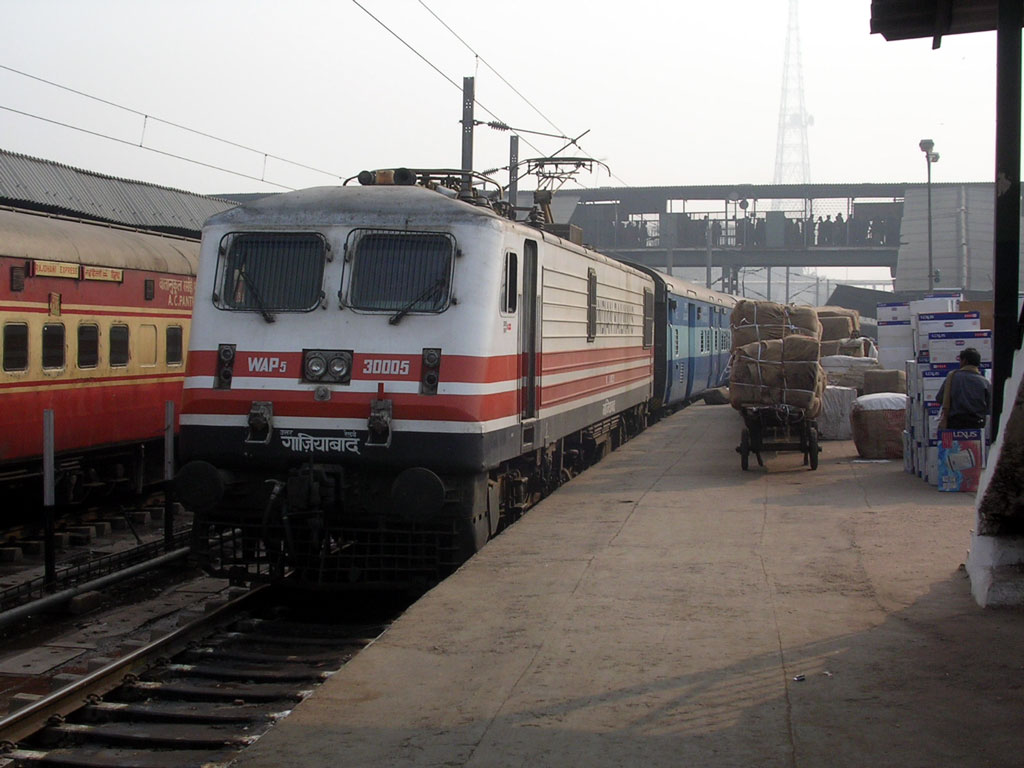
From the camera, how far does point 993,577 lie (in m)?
7.32

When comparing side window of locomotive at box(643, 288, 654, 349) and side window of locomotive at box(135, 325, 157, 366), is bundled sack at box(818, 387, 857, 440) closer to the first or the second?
side window of locomotive at box(643, 288, 654, 349)

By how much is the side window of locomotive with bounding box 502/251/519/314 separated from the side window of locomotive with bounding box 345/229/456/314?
555 millimetres

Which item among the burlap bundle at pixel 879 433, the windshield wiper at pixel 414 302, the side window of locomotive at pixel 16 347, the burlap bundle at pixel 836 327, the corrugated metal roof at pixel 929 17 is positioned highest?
the corrugated metal roof at pixel 929 17

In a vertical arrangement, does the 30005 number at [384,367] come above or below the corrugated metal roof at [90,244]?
below

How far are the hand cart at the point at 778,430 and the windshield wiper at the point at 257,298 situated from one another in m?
7.26

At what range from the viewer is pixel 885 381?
18.8 meters

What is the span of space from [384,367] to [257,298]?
1.23 metres

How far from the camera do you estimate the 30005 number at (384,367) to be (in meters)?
8.69

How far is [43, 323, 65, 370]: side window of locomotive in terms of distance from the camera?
12.9 meters

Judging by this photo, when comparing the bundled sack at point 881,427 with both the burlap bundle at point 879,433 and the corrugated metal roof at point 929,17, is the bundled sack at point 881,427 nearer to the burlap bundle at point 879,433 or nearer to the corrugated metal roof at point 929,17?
the burlap bundle at point 879,433

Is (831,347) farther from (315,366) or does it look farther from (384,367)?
(315,366)

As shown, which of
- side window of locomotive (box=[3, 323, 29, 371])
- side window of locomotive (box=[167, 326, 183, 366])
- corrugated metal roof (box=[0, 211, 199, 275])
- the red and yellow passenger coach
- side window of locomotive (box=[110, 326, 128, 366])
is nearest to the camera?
side window of locomotive (box=[3, 323, 29, 371])

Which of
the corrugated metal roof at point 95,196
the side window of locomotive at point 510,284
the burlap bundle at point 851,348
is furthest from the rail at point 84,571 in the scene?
the burlap bundle at point 851,348

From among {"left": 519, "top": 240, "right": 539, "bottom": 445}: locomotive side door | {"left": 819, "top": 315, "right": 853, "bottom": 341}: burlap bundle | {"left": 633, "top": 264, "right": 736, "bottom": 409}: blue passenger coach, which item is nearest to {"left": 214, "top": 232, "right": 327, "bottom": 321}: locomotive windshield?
{"left": 519, "top": 240, "right": 539, "bottom": 445}: locomotive side door
